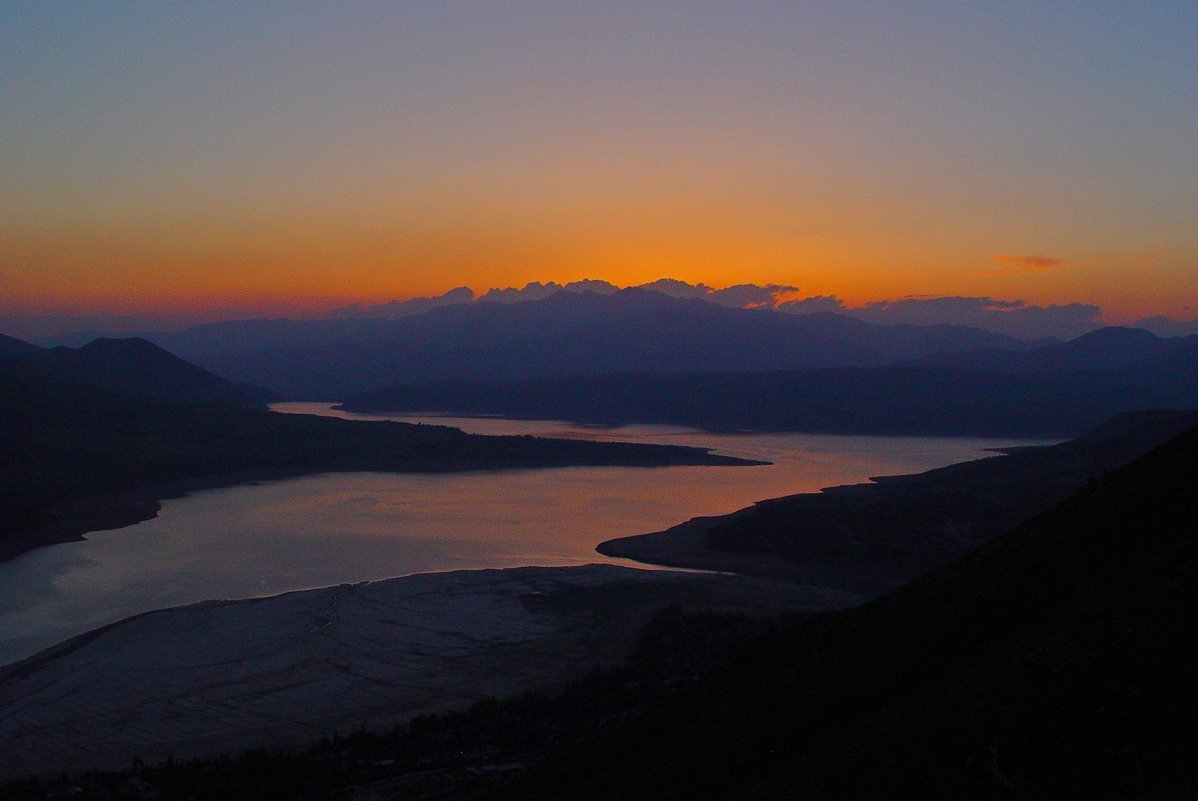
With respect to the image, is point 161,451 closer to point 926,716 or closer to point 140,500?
point 140,500

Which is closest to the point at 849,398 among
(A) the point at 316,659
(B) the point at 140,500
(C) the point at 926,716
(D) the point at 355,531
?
(B) the point at 140,500

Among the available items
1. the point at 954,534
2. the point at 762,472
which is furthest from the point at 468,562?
the point at 762,472

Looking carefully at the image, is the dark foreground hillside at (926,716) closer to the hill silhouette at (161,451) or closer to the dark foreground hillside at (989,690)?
the dark foreground hillside at (989,690)

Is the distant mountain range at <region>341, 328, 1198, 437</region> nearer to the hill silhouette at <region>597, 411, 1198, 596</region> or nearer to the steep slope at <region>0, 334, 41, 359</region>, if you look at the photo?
the steep slope at <region>0, 334, 41, 359</region>

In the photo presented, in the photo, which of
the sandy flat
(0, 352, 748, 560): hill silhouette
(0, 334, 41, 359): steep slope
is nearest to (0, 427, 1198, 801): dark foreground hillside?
the sandy flat

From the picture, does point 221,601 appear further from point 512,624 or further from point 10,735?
point 10,735

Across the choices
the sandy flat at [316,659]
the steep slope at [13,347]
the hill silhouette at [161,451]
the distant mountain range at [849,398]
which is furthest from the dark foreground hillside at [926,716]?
the steep slope at [13,347]

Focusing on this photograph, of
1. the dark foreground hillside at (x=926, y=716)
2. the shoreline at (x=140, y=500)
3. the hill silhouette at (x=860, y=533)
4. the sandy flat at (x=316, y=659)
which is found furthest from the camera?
the shoreline at (x=140, y=500)
